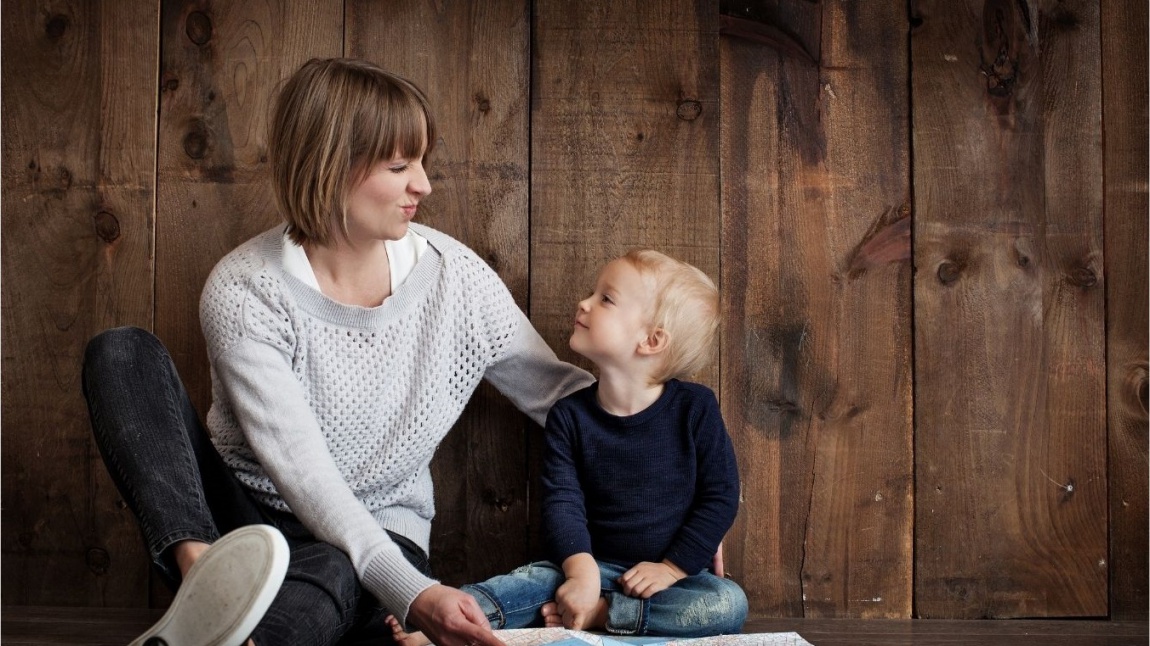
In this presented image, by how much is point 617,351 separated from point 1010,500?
69cm

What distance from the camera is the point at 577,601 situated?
128 centimetres

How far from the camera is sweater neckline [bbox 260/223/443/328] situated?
1312 mm

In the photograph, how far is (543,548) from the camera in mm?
1413

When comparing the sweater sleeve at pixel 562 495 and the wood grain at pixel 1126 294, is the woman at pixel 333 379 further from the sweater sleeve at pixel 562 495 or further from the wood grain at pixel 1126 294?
the wood grain at pixel 1126 294

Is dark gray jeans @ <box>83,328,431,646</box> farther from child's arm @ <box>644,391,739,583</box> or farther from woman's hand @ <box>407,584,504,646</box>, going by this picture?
child's arm @ <box>644,391,739,583</box>

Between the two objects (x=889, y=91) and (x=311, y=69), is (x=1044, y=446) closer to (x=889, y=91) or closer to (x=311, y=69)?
(x=889, y=91)

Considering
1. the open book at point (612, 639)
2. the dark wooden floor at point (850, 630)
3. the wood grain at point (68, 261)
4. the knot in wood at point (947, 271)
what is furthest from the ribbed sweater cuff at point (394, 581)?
the knot in wood at point (947, 271)

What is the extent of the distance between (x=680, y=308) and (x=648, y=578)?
37 cm

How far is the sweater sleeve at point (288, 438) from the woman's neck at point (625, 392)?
1.28 feet

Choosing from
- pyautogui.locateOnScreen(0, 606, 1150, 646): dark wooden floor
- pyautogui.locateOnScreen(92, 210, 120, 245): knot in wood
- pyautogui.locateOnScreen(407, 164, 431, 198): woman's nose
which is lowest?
pyautogui.locateOnScreen(0, 606, 1150, 646): dark wooden floor

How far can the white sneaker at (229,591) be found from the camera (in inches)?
35.3

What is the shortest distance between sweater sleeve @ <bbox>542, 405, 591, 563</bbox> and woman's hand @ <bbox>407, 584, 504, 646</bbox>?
287mm

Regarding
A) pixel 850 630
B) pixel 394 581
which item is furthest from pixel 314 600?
pixel 850 630

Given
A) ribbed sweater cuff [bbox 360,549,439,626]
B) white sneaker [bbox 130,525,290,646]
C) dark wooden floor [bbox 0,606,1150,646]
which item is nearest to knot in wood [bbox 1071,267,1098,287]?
dark wooden floor [bbox 0,606,1150,646]
